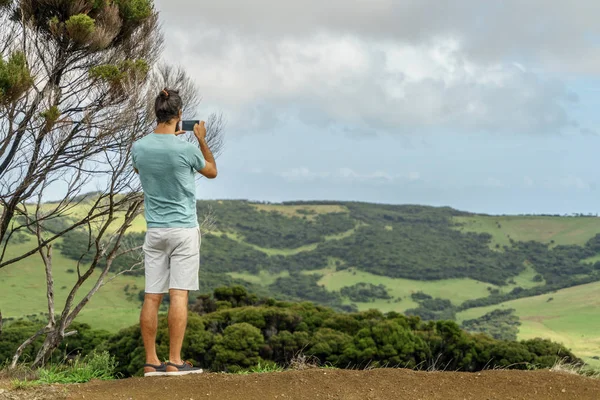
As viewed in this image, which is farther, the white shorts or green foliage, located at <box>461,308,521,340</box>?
green foliage, located at <box>461,308,521,340</box>

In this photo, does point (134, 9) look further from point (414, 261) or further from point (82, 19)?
point (414, 261)

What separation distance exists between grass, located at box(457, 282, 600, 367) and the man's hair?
6666cm

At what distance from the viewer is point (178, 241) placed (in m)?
7.89

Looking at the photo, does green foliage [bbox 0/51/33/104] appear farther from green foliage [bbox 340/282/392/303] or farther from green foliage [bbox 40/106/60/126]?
green foliage [bbox 340/282/392/303]

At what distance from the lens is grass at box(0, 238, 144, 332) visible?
56.6 m

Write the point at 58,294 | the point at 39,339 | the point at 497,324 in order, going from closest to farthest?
the point at 39,339, the point at 58,294, the point at 497,324

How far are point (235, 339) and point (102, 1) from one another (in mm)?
17503

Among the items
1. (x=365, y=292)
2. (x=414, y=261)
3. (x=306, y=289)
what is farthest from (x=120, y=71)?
(x=414, y=261)

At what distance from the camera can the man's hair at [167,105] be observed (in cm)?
792

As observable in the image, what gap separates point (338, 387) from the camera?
332 inches

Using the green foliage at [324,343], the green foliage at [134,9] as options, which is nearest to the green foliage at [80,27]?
the green foliage at [134,9]

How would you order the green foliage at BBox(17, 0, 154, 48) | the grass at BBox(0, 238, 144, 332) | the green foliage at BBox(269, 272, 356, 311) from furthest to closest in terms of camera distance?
the green foliage at BBox(269, 272, 356, 311), the grass at BBox(0, 238, 144, 332), the green foliage at BBox(17, 0, 154, 48)

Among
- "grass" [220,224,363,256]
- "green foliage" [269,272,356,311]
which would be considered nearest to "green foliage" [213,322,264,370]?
"green foliage" [269,272,356,311]

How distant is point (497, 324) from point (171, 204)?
90984mm
